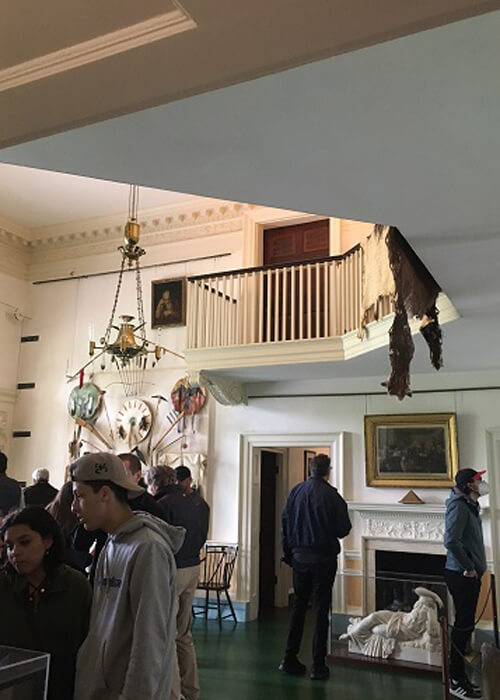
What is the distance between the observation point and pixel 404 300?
4.45 meters

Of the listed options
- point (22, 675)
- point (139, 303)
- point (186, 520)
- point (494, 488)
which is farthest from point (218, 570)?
point (22, 675)

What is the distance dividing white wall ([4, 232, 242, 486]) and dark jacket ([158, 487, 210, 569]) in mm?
5105

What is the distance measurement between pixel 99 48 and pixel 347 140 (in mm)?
1097

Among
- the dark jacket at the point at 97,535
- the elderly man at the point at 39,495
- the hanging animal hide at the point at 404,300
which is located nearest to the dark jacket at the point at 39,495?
the elderly man at the point at 39,495

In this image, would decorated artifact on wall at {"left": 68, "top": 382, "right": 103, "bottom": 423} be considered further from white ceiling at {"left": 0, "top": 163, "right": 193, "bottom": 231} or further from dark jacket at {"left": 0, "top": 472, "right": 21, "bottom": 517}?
dark jacket at {"left": 0, "top": 472, "right": 21, "bottom": 517}

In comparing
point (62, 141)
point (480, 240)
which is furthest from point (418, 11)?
point (480, 240)

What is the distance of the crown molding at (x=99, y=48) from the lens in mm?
2150

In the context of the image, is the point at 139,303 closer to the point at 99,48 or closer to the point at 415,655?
the point at 415,655

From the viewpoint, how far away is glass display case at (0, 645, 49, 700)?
4.78 feet

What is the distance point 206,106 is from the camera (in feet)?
8.13

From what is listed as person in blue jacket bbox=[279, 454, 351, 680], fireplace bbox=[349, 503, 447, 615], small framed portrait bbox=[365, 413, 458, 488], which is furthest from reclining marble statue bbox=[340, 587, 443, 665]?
small framed portrait bbox=[365, 413, 458, 488]

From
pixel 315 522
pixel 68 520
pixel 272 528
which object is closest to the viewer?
pixel 68 520

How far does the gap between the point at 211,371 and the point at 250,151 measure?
5963 mm

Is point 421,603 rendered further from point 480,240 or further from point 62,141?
point 62,141
